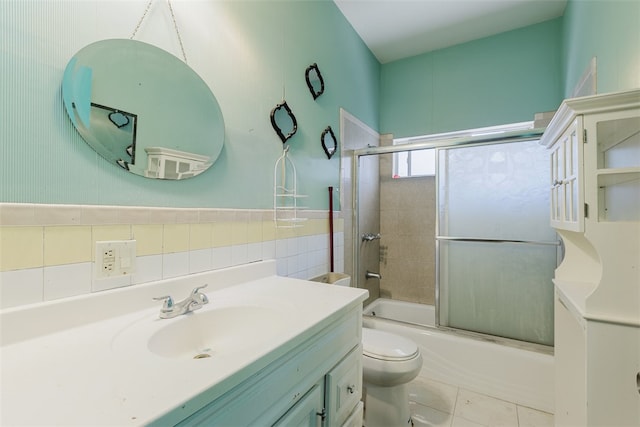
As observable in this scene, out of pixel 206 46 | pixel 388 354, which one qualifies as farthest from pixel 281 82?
pixel 388 354

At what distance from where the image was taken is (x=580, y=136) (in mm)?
911

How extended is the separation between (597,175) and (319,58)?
161 centimetres

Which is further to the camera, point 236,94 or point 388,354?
point 388,354

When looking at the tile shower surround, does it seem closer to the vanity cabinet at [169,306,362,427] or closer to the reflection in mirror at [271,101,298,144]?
the reflection in mirror at [271,101,298,144]

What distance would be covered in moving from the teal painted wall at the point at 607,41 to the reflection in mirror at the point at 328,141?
4.58 ft

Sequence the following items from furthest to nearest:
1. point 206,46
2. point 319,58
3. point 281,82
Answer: point 319,58, point 281,82, point 206,46

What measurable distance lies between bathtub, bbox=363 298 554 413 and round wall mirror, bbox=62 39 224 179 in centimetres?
179

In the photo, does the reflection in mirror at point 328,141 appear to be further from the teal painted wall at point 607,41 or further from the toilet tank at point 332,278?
the teal painted wall at point 607,41

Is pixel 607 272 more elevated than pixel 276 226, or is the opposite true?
pixel 276 226

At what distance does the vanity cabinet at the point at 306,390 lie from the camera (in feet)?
1.80

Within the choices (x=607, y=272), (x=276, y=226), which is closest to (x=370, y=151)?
(x=276, y=226)

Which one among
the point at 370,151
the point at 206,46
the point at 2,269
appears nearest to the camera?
the point at 2,269

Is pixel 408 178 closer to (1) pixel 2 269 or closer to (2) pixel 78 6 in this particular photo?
(2) pixel 78 6

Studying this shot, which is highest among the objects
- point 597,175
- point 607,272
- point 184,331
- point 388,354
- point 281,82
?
point 281,82
